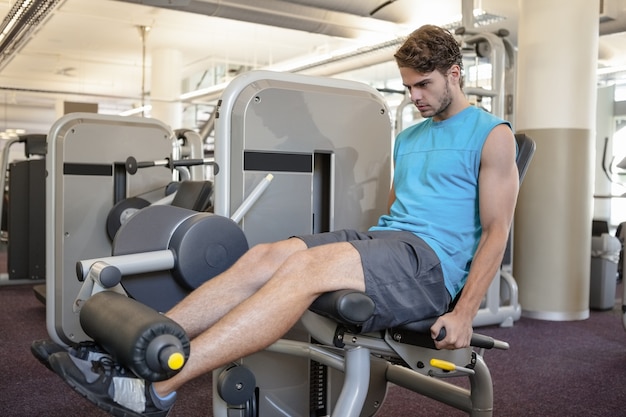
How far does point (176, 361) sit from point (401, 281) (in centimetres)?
59

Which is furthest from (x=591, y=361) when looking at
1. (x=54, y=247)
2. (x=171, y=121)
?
(x=171, y=121)

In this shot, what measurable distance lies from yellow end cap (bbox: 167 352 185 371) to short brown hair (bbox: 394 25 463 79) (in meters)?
0.98

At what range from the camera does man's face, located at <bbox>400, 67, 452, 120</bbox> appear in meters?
1.76

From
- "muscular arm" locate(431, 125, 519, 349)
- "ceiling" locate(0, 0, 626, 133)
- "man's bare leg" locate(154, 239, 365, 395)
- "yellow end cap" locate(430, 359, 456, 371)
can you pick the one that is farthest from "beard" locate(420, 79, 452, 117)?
"ceiling" locate(0, 0, 626, 133)

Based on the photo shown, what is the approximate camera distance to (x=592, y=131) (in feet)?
13.8

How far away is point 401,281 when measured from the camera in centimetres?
157

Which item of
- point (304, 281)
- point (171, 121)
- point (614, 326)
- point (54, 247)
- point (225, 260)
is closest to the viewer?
point (304, 281)

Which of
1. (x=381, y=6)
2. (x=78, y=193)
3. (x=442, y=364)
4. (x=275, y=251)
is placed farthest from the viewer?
(x=381, y=6)

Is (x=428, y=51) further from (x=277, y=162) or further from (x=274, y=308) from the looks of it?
(x=274, y=308)

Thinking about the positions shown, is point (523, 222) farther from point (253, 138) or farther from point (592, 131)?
point (253, 138)

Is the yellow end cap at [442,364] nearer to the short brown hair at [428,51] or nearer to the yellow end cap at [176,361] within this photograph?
the yellow end cap at [176,361]

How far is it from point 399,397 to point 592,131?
2.53 metres

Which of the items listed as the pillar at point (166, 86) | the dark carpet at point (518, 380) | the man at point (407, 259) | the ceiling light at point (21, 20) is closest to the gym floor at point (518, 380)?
the dark carpet at point (518, 380)

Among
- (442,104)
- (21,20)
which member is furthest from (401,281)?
(21,20)
